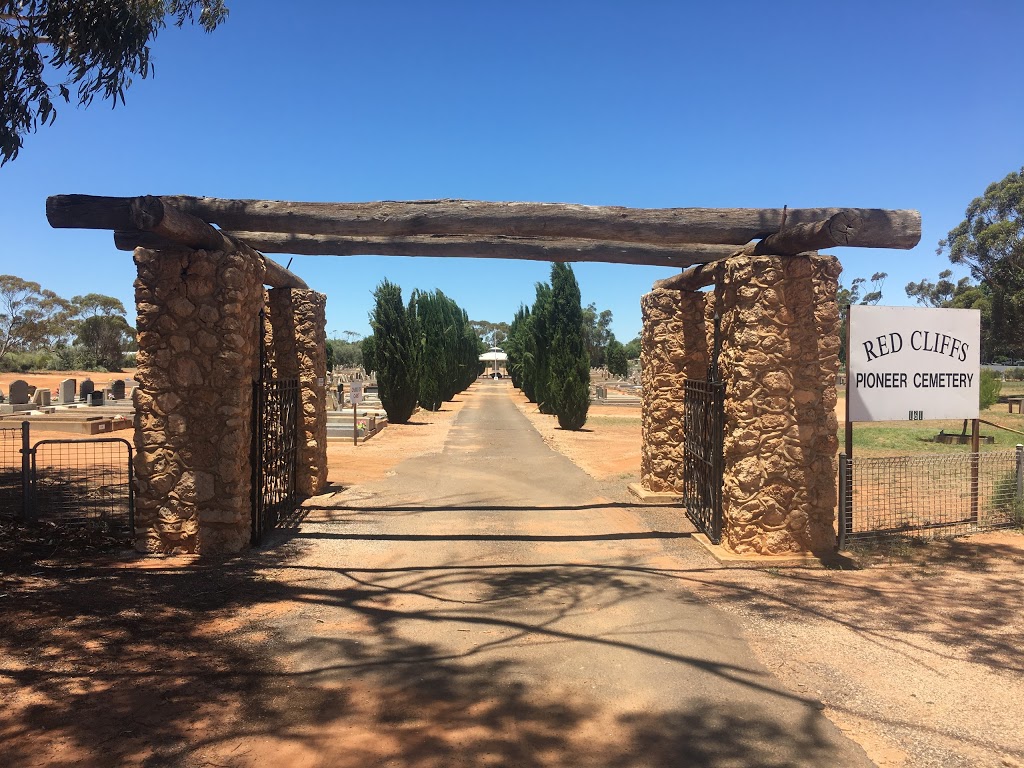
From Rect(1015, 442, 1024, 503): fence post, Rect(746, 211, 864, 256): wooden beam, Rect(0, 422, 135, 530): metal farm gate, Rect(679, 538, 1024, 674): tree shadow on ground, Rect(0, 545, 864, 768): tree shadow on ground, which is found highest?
Rect(746, 211, 864, 256): wooden beam

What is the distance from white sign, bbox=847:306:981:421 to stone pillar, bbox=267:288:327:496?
747 cm

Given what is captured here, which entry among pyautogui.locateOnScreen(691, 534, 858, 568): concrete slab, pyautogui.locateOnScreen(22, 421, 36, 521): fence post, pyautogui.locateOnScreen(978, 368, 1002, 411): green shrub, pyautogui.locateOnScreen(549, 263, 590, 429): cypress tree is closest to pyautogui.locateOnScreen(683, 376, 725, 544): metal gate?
pyautogui.locateOnScreen(691, 534, 858, 568): concrete slab

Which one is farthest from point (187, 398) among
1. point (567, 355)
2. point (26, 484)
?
point (567, 355)

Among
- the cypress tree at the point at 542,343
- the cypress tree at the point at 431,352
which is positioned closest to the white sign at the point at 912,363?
the cypress tree at the point at 542,343

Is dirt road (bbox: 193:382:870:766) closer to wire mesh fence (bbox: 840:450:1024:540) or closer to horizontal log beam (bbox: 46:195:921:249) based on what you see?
wire mesh fence (bbox: 840:450:1024:540)

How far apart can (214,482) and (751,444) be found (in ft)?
18.7

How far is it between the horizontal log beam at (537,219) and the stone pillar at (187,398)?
2.02 ft

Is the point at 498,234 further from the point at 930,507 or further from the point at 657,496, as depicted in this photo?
the point at 930,507

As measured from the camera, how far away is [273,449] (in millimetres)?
8352

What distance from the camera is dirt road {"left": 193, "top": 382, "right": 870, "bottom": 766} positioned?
3.25m

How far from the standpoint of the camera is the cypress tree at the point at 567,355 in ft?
77.7

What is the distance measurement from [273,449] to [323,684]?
4922mm

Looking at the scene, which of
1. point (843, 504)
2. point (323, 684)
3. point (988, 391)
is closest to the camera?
point (323, 684)

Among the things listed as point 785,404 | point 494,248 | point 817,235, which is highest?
point 494,248
